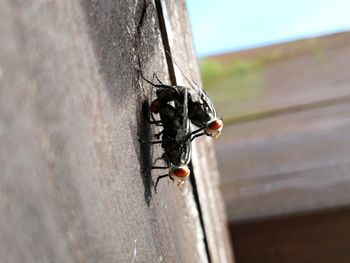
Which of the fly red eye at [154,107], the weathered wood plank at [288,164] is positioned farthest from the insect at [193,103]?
the weathered wood plank at [288,164]

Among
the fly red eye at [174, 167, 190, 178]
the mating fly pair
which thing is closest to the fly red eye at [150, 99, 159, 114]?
the mating fly pair

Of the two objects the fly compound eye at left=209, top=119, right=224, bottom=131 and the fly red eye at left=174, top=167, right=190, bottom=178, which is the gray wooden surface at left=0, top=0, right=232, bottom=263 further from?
the fly compound eye at left=209, top=119, right=224, bottom=131

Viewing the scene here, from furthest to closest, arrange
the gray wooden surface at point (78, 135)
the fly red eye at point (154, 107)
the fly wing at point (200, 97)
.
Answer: the fly wing at point (200, 97) < the fly red eye at point (154, 107) < the gray wooden surface at point (78, 135)

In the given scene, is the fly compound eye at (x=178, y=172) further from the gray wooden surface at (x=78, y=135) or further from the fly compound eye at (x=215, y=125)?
the fly compound eye at (x=215, y=125)

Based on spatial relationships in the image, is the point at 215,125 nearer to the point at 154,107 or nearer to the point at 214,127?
the point at 214,127

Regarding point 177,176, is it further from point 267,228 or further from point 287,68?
point 287,68

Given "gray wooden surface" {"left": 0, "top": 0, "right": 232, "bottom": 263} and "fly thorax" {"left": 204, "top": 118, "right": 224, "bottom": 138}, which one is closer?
"gray wooden surface" {"left": 0, "top": 0, "right": 232, "bottom": 263}
